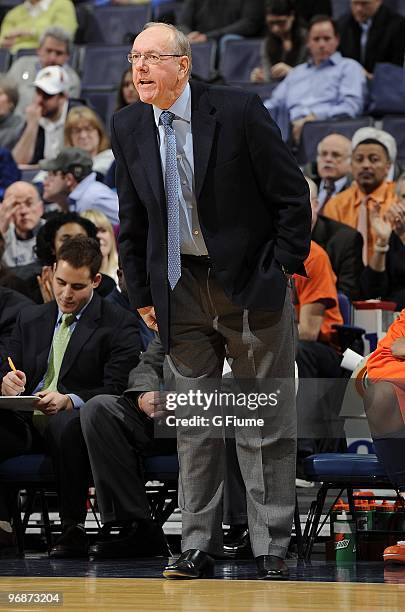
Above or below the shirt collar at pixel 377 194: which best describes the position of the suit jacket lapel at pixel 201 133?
below

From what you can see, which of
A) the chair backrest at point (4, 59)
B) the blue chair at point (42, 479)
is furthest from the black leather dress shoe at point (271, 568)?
the chair backrest at point (4, 59)

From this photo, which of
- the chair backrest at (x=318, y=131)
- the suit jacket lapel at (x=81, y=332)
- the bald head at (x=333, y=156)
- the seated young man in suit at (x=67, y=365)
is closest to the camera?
the seated young man in suit at (x=67, y=365)

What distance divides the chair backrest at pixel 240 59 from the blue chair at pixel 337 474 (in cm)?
491

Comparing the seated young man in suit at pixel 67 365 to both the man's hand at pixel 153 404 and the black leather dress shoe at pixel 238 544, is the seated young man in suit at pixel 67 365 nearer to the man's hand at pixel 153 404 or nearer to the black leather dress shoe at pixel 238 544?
the man's hand at pixel 153 404

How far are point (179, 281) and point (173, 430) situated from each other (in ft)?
4.02

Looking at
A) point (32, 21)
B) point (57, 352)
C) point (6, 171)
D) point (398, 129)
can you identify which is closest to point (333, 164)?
point (398, 129)

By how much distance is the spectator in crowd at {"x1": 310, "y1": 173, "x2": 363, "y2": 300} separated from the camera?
5930mm

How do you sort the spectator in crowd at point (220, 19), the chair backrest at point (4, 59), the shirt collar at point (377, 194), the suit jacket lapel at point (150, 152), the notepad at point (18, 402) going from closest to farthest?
the suit jacket lapel at point (150, 152)
the notepad at point (18, 402)
the shirt collar at point (377, 194)
the spectator in crowd at point (220, 19)
the chair backrest at point (4, 59)

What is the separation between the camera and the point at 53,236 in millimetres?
5562

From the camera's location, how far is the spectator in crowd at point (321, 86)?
7.59m

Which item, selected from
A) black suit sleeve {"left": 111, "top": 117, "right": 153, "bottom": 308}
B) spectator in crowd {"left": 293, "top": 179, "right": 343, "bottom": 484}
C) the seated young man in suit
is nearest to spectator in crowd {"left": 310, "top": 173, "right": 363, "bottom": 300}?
spectator in crowd {"left": 293, "top": 179, "right": 343, "bottom": 484}

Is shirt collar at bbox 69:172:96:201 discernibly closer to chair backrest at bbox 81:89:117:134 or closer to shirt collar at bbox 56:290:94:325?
chair backrest at bbox 81:89:117:134

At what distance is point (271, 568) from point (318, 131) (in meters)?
4.53

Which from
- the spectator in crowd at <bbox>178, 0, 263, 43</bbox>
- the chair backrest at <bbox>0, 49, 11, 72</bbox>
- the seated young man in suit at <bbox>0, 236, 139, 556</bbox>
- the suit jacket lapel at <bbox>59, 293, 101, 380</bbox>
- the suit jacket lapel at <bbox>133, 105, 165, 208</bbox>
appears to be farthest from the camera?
the chair backrest at <bbox>0, 49, 11, 72</bbox>
